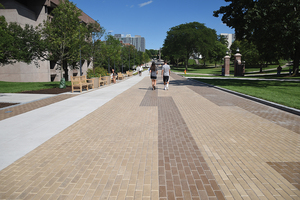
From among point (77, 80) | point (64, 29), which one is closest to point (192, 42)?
point (64, 29)

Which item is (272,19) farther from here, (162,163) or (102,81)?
(162,163)

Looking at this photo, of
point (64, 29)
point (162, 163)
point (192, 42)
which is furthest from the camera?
point (192, 42)

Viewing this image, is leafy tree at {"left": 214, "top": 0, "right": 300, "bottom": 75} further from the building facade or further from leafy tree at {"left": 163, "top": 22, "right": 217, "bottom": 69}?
leafy tree at {"left": 163, "top": 22, "right": 217, "bottom": 69}

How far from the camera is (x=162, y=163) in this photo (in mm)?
3939

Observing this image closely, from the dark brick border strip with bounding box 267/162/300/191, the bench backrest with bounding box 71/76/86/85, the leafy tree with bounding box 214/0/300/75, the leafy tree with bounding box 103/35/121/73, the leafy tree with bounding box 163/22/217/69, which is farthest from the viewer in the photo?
the leafy tree with bounding box 163/22/217/69

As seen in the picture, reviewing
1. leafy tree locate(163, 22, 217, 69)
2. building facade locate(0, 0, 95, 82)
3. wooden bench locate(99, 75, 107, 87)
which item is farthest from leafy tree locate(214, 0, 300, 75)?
leafy tree locate(163, 22, 217, 69)

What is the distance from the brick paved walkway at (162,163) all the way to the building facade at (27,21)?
24.0m

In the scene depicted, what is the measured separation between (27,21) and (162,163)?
33.9 m

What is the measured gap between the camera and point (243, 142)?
503 cm

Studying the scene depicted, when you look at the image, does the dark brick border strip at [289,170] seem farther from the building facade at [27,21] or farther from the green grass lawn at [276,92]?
the building facade at [27,21]

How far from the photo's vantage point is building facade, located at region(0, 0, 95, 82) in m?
28.1

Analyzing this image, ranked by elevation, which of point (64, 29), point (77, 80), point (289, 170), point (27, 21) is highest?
point (27, 21)

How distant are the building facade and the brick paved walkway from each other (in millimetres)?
24040

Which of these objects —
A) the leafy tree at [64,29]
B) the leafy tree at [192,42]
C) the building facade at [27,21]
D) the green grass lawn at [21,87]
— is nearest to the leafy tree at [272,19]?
the leafy tree at [64,29]
